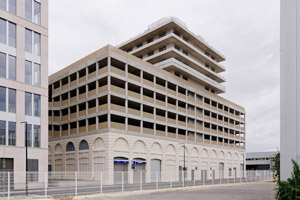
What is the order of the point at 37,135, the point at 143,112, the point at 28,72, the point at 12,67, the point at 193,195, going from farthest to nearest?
the point at 143,112, the point at 37,135, the point at 28,72, the point at 12,67, the point at 193,195

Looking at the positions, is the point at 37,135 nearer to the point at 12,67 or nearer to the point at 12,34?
the point at 12,67

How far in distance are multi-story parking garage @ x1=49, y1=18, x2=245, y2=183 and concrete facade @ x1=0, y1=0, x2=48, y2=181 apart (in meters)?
8.78

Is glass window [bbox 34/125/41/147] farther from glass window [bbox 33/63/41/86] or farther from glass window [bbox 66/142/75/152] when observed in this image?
glass window [bbox 66/142/75/152]

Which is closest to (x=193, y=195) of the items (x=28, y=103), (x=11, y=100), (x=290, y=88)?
(x=290, y=88)

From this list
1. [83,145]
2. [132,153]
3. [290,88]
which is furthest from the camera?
[83,145]

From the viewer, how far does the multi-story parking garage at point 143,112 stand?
49.4 metres

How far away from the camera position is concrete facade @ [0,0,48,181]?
36.7 m

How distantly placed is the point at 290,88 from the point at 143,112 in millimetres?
42130

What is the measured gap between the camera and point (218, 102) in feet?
260

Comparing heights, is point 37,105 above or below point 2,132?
above

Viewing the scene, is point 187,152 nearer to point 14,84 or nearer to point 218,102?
point 218,102

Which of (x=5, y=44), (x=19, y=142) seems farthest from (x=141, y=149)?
(x=5, y=44)

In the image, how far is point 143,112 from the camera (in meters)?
54.2

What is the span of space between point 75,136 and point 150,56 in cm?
2520
